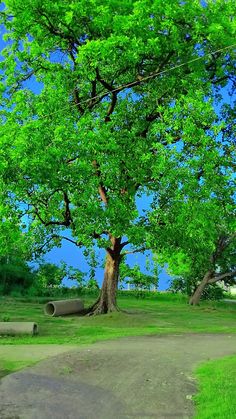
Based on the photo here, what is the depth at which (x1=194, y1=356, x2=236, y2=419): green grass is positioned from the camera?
8031 millimetres

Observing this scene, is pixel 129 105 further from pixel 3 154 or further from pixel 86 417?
pixel 86 417

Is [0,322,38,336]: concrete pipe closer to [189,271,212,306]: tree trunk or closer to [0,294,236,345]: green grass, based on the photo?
[0,294,236,345]: green grass

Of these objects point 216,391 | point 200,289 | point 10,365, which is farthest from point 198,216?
point 200,289

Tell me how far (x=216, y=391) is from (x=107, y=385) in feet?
6.66

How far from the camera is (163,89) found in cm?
2577

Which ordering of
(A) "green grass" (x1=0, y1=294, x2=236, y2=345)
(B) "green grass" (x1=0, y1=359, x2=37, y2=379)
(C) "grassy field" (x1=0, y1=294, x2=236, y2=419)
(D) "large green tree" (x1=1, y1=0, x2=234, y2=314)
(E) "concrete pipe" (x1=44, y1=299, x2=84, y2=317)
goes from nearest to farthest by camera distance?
1. (C) "grassy field" (x1=0, y1=294, x2=236, y2=419)
2. (B) "green grass" (x1=0, y1=359, x2=37, y2=379)
3. (A) "green grass" (x1=0, y1=294, x2=236, y2=345)
4. (D) "large green tree" (x1=1, y1=0, x2=234, y2=314)
5. (E) "concrete pipe" (x1=44, y1=299, x2=84, y2=317)

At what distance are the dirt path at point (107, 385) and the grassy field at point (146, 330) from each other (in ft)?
1.24

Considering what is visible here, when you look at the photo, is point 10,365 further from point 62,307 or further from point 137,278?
point 137,278

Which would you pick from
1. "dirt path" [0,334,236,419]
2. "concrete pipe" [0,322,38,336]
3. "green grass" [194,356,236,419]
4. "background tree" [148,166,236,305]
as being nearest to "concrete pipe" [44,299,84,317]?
"background tree" [148,166,236,305]

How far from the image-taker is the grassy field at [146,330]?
9109 mm

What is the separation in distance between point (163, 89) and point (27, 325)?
44.1 feet

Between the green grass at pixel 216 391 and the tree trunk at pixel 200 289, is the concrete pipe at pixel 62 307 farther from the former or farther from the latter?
the green grass at pixel 216 391

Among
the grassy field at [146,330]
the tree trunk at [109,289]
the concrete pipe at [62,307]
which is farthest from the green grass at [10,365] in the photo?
the tree trunk at [109,289]

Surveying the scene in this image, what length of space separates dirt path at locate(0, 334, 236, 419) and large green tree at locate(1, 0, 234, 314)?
28.6ft
